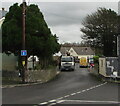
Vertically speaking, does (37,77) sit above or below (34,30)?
below

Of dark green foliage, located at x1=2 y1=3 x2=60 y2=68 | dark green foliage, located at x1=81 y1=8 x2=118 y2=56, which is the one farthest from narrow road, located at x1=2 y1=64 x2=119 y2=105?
dark green foliage, located at x1=81 y1=8 x2=118 y2=56

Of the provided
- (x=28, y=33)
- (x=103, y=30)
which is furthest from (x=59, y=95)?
(x=103, y=30)

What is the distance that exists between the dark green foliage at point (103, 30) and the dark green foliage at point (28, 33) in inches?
1062

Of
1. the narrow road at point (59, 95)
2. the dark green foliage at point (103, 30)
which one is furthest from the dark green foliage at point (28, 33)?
the dark green foliage at point (103, 30)

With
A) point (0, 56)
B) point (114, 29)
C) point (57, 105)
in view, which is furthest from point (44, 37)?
point (114, 29)

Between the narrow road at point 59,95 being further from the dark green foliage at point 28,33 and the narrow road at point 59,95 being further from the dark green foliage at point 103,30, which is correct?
the dark green foliage at point 103,30

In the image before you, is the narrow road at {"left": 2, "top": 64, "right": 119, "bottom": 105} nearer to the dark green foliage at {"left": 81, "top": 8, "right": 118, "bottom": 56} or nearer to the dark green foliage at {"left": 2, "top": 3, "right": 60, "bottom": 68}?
the dark green foliage at {"left": 2, "top": 3, "right": 60, "bottom": 68}

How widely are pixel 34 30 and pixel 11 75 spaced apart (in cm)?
452

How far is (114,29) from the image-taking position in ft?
164

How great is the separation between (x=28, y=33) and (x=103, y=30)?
30.6 meters

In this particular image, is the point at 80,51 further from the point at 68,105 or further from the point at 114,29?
the point at 68,105

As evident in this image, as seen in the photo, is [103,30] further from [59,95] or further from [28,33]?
[59,95]

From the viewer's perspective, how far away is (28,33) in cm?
2392

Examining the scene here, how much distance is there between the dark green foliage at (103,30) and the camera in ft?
166
